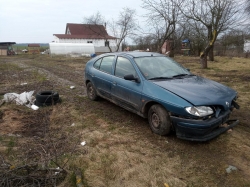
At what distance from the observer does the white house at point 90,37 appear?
1524 inches

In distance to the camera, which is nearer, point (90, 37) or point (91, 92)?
point (91, 92)

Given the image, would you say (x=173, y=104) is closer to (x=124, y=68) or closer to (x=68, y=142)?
(x=124, y=68)

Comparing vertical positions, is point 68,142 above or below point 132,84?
Result: below

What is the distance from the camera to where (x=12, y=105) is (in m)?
5.89

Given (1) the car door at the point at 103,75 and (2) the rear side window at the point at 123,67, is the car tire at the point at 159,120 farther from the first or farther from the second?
(1) the car door at the point at 103,75

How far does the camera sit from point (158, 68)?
15.2 feet

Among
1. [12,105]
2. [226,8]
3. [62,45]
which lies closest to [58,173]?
[12,105]

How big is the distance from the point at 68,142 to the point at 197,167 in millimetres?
2280

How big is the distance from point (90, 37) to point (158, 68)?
39.1m

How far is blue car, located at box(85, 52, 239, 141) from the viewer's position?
3.44 m

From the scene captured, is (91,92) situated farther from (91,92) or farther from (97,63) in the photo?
(97,63)

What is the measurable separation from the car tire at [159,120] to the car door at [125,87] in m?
0.38

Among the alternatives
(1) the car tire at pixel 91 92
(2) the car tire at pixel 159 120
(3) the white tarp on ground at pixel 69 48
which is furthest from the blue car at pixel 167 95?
(3) the white tarp on ground at pixel 69 48

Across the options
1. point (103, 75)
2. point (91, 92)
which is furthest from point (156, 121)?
point (91, 92)
